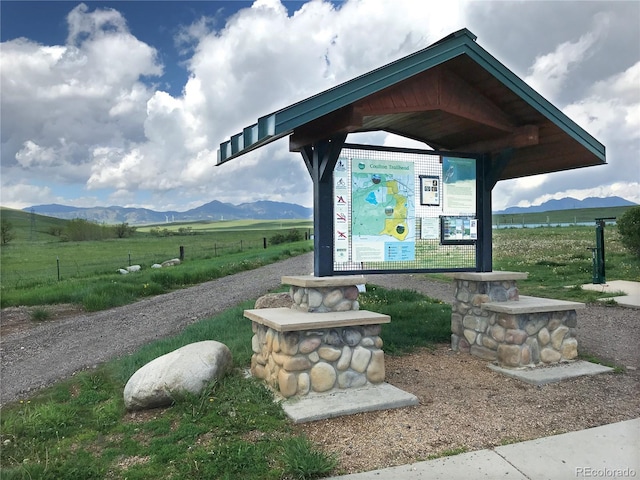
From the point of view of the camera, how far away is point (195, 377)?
5.23 metres

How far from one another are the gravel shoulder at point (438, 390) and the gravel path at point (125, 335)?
2cm

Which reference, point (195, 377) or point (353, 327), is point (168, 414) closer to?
point (195, 377)

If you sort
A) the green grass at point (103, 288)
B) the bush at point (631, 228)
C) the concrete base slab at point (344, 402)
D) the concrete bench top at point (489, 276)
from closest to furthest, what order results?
the concrete base slab at point (344, 402) → the concrete bench top at point (489, 276) → the green grass at point (103, 288) → the bush at point (631, 228)

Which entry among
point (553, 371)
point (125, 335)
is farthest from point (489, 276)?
point (125, 335)

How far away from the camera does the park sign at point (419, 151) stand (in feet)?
18.7

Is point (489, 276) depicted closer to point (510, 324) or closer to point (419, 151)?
point (510, 324)

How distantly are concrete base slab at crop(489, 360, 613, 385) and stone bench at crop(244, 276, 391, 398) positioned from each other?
1.74 metres

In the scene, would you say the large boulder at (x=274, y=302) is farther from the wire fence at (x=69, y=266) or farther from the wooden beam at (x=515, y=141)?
the wire fence at (x=69, y=266)

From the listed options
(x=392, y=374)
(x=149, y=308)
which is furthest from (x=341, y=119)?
(x=149, y=308)

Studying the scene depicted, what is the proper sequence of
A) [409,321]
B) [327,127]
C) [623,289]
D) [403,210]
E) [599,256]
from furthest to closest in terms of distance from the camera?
1. [599,256]
2. [623,289]
3. [409,321]
4. [403,210]
5. [327,127]

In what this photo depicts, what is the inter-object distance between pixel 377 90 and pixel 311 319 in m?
2.63

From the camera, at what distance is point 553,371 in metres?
6.04

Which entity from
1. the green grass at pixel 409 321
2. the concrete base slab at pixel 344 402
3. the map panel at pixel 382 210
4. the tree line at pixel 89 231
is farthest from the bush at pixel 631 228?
the tree line at pixel 89 231

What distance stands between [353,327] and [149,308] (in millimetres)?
9191
